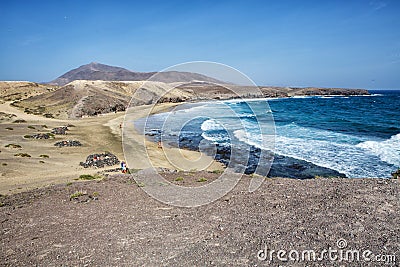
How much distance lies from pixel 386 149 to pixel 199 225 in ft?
71.2

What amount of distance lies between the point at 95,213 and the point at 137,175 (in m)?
5.08

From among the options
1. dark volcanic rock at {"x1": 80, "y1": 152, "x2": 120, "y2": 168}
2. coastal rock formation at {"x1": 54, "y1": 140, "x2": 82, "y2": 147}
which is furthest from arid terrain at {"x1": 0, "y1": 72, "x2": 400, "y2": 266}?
coastal rock formation at {"x1": 54, "y1": 140, "x2": 82, "y2": 147}

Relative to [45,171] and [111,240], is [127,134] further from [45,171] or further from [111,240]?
[111,240]

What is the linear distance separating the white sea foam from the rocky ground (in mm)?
10315

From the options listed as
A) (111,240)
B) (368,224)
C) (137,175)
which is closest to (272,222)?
(368,224)

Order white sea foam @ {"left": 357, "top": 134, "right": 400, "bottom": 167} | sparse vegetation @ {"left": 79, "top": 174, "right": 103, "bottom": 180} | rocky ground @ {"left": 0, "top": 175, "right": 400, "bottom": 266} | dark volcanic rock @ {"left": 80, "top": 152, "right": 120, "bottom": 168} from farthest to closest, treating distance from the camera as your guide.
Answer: white sea foam @ {"left": 357, "top": 134, "right": 400, "bottom": 167}
dark volcanic rock @ {"left": 80, "top": 152, "right": 120, "bottom": 168}
sparse vegetation @ {"left": 79, "top": 174, "right": 103, "bottom": 180}
rocky ground @ {"left": 0, "top": 175, "right": 400, "bottom": 266}

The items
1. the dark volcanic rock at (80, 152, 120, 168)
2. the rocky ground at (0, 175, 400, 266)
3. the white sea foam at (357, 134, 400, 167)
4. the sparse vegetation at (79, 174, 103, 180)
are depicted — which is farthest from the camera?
the white sea foam at (357, 134, 400, 167)

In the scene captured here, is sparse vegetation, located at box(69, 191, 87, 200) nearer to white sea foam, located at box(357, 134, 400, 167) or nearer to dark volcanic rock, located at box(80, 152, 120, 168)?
dark volcanic rock, located at box(80, 152, 120, 168)

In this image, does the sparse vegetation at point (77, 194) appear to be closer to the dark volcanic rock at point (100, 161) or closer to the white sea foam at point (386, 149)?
the dark volcanic rock at point (100, 161)

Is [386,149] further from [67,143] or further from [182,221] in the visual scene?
[67,143]

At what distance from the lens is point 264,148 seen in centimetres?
2491

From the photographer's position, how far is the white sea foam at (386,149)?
19.8 m

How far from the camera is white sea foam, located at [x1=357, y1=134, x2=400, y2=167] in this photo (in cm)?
1983

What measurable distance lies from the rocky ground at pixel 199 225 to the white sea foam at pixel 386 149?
10315mm
